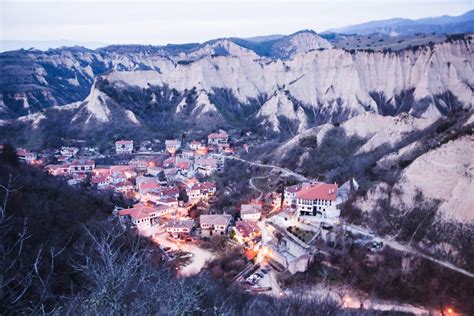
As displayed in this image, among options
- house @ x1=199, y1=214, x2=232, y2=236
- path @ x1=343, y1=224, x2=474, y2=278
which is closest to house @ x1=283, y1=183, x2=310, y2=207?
house @ x1=199, y1=214, x2=232, y2=236

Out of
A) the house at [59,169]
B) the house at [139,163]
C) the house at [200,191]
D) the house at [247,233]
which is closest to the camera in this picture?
the house at [247,233]

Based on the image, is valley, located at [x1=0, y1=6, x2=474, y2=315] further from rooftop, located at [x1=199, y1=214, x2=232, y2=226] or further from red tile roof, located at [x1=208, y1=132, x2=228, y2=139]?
red tile roof, located at [x1=208, y1=132, x2=228, y2=139]

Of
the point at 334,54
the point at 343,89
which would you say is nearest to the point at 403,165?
the point at 343,89

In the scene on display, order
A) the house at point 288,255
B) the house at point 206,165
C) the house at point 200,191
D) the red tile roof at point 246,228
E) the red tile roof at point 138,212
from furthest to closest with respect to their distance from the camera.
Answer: the house at point 206,165 → the house at point 200,191 → the red tile roof at point 138,212 → the red tile roof at point 246,228 → the house at point 288,255

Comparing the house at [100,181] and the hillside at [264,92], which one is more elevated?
the hillside at [264,92]

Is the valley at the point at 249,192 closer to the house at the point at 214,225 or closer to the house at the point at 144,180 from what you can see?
the house at the point at 214,225

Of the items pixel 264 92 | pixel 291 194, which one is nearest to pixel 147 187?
pixel 291 194

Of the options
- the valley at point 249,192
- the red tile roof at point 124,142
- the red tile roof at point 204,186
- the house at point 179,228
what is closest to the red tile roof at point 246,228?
the valley at point 249,192

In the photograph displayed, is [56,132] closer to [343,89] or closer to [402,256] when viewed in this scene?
[343,89]

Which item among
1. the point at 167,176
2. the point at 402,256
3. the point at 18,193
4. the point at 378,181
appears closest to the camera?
the point at 18,193
